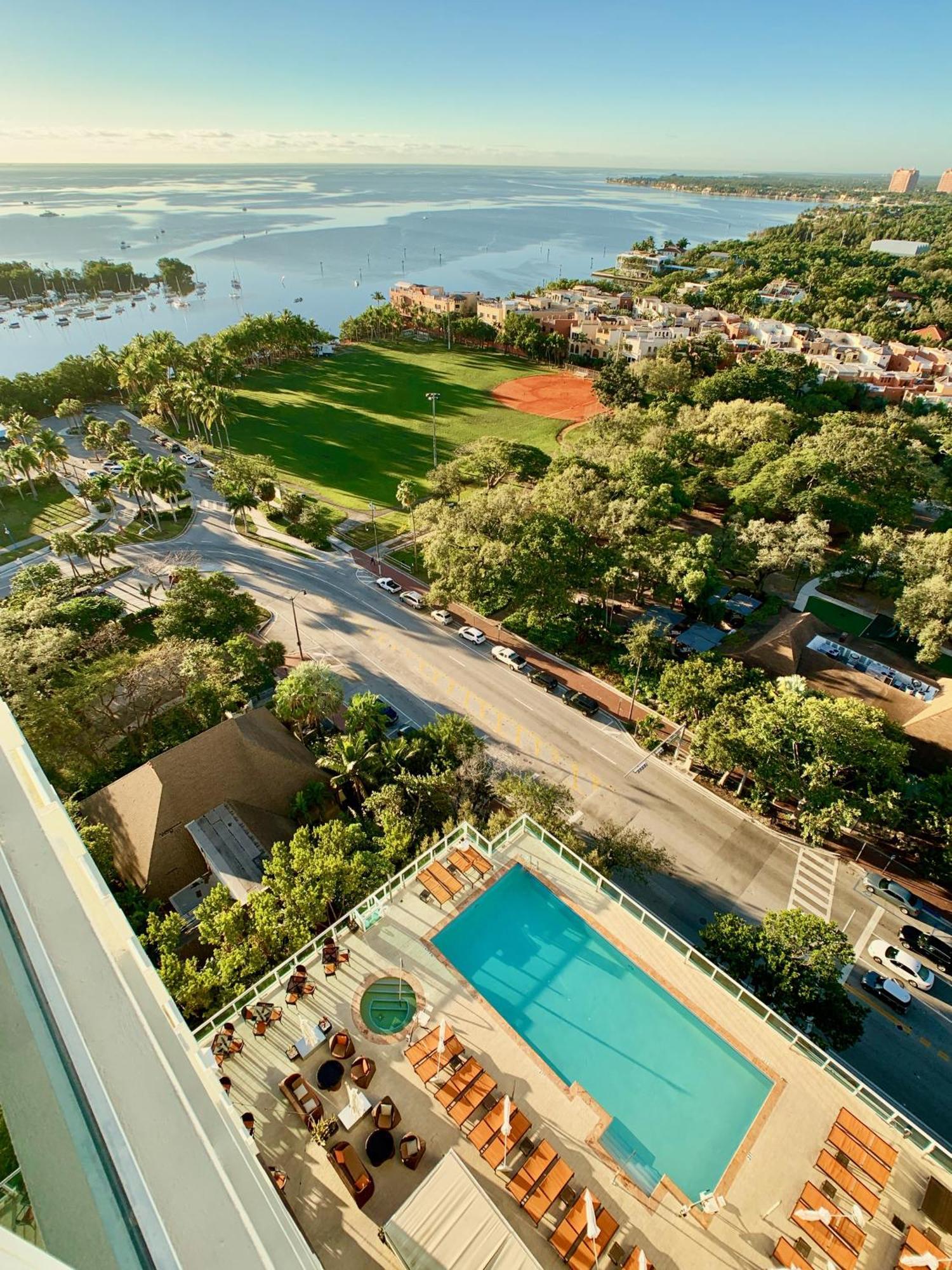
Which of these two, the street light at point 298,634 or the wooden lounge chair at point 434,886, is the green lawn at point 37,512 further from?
the wooden lounge chair at point 434,886

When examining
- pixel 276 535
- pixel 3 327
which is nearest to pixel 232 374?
pixel 276 535

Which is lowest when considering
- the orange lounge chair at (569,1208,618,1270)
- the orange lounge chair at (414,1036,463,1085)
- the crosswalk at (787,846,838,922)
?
the crosswalk at (787,846,838,922)

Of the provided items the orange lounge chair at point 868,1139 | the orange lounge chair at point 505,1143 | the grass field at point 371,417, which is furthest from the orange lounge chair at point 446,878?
the grass field at point 371,417

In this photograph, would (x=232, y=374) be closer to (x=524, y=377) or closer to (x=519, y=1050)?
(x=524, y=377)

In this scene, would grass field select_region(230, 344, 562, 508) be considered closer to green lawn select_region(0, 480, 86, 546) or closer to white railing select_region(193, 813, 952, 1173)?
green lawn select_region(0, 480, 86, 546)

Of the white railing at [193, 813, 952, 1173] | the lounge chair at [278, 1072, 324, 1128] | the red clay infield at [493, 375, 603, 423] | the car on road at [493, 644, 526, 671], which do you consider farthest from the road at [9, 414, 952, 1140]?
the red clay infield at [493, 375, 603, 423]
